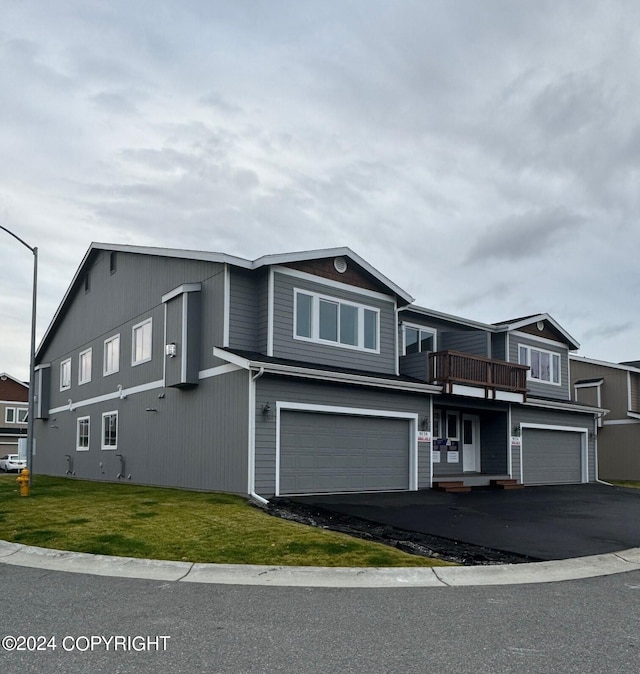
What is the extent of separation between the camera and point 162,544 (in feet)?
31.2

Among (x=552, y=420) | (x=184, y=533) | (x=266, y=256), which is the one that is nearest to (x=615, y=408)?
(x=552, y=420)

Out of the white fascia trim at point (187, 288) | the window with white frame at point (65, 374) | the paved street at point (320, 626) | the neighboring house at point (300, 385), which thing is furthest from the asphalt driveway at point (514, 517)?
the window with white frame at point (65, 374)

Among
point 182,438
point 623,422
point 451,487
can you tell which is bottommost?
point 451,487

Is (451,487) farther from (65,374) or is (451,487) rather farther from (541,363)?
(65,374)

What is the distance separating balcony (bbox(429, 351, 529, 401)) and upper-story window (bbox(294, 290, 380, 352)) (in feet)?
6.92

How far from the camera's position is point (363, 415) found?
17.3 meters

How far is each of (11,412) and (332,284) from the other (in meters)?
47.3

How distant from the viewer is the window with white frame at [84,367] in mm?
25303

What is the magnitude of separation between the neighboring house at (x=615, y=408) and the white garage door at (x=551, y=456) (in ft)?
22.0

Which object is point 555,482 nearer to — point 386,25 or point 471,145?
point 471,145

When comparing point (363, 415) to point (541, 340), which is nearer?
point (363, 415)

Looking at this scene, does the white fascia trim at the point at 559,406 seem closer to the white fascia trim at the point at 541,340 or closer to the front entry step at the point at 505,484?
the white fascia trim at the point at 541,340

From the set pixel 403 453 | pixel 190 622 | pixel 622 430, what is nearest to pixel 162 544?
pixel 190 622

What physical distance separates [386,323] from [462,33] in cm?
819
